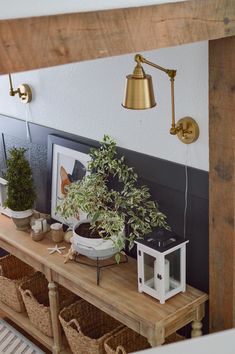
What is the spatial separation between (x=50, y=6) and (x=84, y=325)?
6.91 ft

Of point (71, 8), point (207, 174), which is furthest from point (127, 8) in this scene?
point (207, 174)

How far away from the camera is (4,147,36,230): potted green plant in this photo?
10.5 feet

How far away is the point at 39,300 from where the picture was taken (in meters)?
3.37

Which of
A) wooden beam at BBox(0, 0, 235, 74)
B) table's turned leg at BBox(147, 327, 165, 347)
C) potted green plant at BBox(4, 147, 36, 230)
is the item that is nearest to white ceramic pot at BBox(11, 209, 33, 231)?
potted green plant at BBox(4, 147, 36, 230)

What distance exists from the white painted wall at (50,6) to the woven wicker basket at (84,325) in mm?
1815

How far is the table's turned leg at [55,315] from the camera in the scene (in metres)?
3.01

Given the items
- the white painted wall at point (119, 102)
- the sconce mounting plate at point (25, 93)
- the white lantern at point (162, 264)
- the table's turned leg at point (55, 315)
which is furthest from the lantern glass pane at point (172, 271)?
the sconce mounting plate at point (25, 93)

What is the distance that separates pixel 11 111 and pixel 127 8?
2184 millimetres

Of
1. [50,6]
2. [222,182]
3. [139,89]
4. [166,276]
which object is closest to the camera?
[50,6]

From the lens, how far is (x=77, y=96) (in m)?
3.07

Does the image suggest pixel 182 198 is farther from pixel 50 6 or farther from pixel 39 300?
pixel 50 6

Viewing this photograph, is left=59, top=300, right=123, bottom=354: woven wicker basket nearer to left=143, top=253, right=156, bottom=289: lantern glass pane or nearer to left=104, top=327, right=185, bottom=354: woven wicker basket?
left=104, top=327, right=185, bottom=354: woven wicker basket

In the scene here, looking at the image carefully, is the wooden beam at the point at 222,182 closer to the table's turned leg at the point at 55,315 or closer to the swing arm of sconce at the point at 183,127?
the swing arm of sconce at the point at 183,127

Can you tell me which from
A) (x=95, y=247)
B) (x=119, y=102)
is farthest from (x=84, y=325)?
(x=119, y=102)
